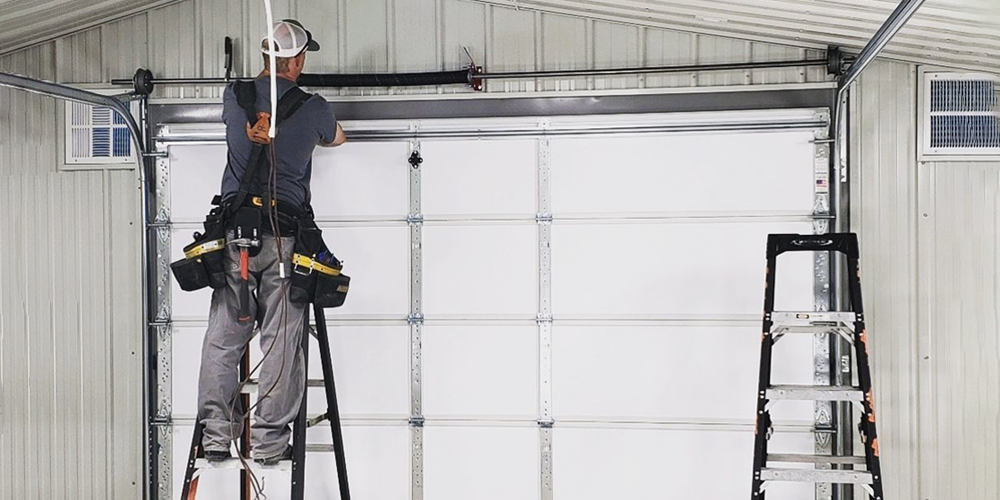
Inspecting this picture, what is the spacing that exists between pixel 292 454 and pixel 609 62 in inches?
96.4

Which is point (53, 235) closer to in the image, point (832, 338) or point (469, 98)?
point (469, 98)

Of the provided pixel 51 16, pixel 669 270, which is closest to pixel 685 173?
pixel 669 270

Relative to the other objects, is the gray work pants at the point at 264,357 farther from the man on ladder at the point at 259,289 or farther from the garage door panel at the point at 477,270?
the garage door panel at the point at 477,270

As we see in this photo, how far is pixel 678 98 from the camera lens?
14.4 ft

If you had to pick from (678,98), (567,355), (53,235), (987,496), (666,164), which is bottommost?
(987,496)

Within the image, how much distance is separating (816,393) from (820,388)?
61mm

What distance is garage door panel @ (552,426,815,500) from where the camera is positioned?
434 cm

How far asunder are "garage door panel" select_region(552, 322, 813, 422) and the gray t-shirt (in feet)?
5.11

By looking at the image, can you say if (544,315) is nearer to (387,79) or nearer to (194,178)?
(387,79)

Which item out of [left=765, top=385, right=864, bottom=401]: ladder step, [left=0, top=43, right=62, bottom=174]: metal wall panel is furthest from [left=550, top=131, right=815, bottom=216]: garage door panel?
[left=0, top=43, right=62, bottom=174]: metal wall panel

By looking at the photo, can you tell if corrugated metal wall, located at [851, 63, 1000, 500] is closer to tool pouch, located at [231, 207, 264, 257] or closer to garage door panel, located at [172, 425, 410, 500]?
garage door panel, located at [172, 425, 410, 500]

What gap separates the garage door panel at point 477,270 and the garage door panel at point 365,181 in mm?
243

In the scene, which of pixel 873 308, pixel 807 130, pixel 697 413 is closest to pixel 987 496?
pixel 873 308

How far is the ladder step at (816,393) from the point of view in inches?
142
